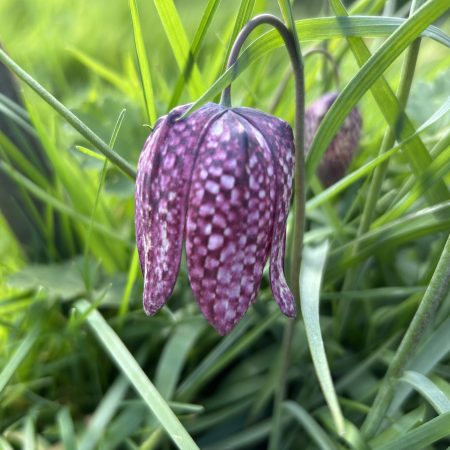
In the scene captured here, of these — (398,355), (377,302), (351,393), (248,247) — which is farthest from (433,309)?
(377,302)

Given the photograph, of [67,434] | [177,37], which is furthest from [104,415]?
[177,37]

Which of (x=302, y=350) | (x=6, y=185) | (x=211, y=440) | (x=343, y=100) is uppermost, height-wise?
(x=343, y=100)

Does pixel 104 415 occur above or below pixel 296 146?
below

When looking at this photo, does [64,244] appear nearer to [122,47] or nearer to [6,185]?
[6,185]

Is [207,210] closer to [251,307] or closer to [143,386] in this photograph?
[143,386]

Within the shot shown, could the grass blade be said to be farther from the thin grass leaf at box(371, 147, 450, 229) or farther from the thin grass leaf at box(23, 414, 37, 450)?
the thin grass leaf at box(23, 414, 37, 450)

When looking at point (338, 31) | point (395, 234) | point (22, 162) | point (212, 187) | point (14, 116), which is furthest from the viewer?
point (22, 162)

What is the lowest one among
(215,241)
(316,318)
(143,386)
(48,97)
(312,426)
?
(312,426)

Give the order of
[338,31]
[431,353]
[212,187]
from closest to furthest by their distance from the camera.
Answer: [212,187] → [338,31] → [431,353]
